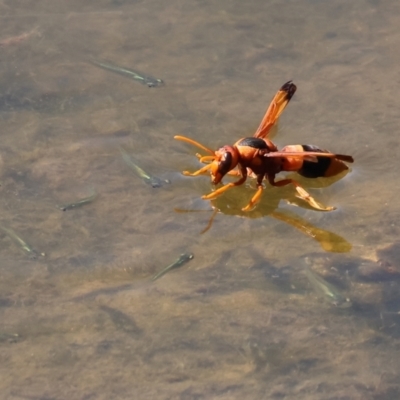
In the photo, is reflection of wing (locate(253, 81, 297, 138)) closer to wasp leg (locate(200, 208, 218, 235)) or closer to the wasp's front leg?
the wasp's front leg

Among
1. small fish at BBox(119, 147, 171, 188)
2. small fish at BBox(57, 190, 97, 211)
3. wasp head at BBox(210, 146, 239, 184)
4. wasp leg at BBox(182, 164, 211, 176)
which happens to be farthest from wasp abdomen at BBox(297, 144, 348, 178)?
small fish at BBox(57, 190, 97, 211)

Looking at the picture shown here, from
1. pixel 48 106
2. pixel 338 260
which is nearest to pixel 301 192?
pixel 338 260

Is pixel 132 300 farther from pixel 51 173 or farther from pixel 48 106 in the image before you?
pixel 48 106

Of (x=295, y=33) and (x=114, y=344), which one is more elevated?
(x=295, y=33)

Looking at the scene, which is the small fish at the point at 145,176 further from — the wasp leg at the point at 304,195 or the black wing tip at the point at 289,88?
the black wing tip at the point at 289,88

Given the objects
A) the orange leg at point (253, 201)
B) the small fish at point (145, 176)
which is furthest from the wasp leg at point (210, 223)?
the small fish at point (145, 176)

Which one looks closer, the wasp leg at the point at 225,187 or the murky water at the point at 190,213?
the murky water at the point at 190,213
